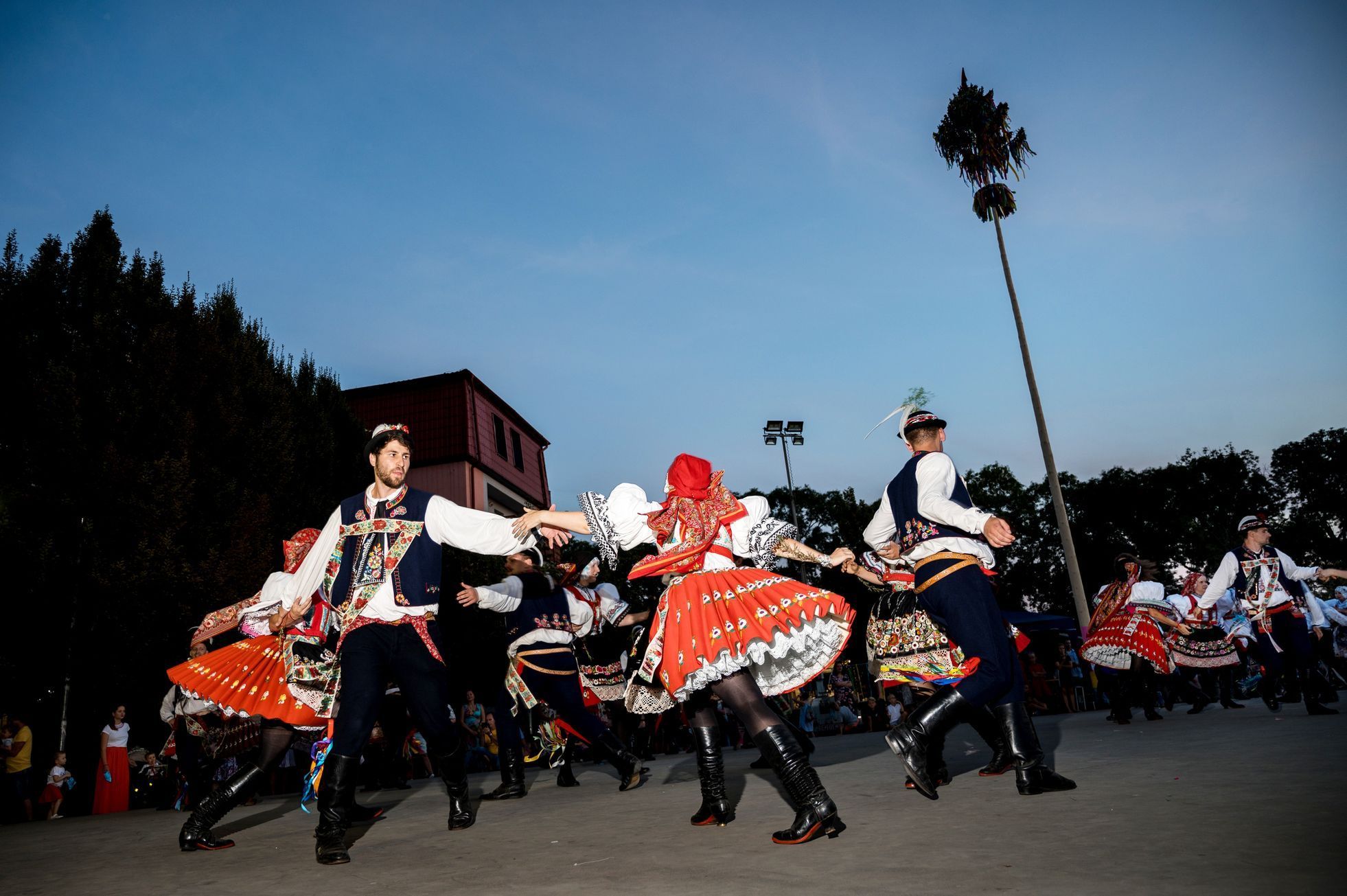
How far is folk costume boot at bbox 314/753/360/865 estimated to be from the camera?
421 centimetres

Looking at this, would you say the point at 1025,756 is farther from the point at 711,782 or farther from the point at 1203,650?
the point at 1203,650

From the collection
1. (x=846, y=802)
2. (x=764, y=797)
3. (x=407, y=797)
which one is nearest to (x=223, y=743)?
(x=407, y=797)

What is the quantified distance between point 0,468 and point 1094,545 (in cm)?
4733

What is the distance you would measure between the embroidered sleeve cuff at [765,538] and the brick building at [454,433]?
962 inches

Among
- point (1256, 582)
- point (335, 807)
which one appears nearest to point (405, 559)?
point (335, 807)

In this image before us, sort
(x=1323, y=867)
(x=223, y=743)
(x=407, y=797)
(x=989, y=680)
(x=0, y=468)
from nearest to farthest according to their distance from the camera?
(x=1323, y=867)
(x=989, y=680)
(x=407, y=797)
(x=223, y=743)
(x=0, y=468)

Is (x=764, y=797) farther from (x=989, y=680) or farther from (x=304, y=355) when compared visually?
(x=304, y=355)

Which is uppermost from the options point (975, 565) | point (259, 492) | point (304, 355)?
point (304, 355)

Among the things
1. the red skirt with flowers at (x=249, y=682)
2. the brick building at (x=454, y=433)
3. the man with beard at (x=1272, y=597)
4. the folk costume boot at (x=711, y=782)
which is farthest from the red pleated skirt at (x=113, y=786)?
the brick building at (x=454, y=433)

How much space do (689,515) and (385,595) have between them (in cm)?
161

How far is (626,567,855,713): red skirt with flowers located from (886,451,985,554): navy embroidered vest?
0.68 m

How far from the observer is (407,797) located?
776cm

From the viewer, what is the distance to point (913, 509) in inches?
193

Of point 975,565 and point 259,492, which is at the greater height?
point 259,492
